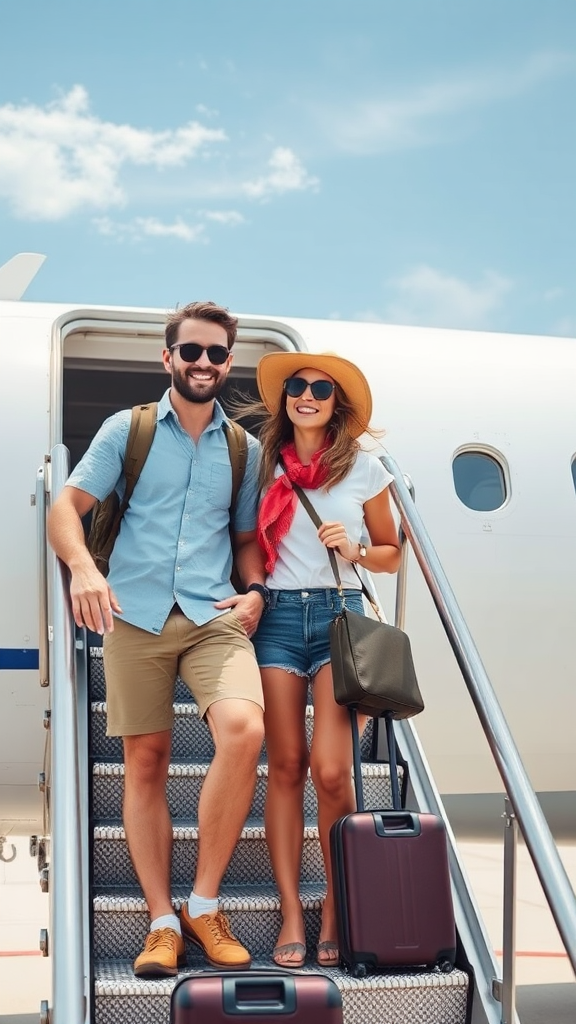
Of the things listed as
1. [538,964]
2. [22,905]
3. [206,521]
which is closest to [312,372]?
[206,521]

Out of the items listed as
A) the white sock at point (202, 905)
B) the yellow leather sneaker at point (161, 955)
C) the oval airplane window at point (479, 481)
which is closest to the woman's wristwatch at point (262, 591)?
the white sock at point (202, 905)

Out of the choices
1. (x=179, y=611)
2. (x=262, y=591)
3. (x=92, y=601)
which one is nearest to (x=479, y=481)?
(x=262, y=591)

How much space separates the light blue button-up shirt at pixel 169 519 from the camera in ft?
10.9

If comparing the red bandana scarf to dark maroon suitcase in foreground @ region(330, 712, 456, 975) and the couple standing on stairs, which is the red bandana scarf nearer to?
the couple standing on stairs

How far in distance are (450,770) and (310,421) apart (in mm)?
2675

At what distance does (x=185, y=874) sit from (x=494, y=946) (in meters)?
5.84

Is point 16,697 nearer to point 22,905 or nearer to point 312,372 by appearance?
point 312,372

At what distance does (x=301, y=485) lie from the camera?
3521 mm

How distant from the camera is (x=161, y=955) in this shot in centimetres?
303

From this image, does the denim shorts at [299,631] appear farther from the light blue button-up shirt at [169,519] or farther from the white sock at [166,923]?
the white sock at [166,923]

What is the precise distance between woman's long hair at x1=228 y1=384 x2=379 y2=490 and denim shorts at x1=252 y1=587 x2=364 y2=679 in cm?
36

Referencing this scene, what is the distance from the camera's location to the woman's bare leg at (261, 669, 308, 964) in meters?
3.26

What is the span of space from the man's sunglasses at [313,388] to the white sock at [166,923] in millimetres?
1641

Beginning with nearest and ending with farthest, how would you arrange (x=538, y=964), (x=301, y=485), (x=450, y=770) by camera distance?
1. (x=301, y=485)
2. (x=450, y=770)
3. (x=538, y=964)
